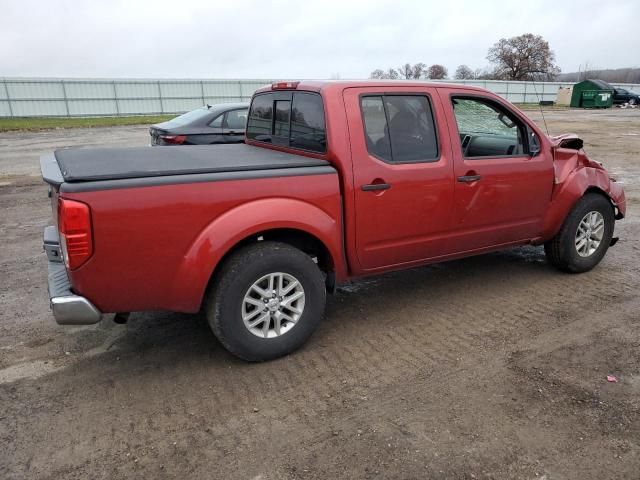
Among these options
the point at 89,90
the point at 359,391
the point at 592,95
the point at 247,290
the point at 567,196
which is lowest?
the point at 359,391

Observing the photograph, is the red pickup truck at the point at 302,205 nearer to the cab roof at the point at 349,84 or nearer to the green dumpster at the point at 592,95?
the cab roof at the point at 349,84

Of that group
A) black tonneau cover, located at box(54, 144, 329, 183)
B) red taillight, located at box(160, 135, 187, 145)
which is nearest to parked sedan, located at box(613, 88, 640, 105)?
red taillight, located at box(160, 135, 187, 145)

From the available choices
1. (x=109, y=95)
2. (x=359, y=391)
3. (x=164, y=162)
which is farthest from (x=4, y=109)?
(x=359, y=391)

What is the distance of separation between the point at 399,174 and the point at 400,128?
15.2 inches

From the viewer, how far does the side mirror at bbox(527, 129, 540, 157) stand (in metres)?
4.70

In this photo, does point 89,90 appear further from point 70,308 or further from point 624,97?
point 624,97

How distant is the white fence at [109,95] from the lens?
1332 inches

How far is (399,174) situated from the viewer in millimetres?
3900

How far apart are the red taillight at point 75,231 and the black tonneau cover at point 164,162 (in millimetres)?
165

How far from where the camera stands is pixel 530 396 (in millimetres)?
3205

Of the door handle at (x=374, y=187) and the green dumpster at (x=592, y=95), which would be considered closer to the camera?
the door handle at (x=374, y=187)

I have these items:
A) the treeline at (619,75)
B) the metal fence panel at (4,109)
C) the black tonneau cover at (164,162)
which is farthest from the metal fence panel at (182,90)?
the treeline at (619,75)

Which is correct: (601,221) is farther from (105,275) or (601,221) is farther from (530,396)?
(105,275)

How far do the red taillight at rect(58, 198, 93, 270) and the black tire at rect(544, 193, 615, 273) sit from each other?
4108 mm
